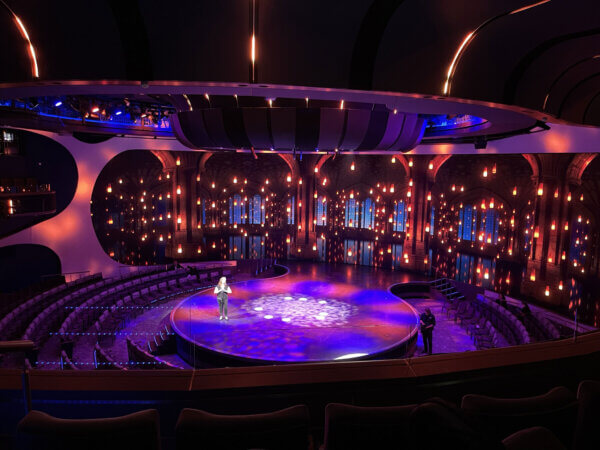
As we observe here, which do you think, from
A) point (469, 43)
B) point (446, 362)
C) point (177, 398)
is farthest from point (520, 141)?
point (177, 398)

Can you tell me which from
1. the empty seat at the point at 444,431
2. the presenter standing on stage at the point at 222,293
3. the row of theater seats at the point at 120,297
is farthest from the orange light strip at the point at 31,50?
the presenter standing on stage at the point at 222,293

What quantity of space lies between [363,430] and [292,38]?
8.87 ft

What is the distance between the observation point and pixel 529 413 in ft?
5.98

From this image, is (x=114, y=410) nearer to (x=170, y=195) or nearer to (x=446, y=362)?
(x=446, y=362)

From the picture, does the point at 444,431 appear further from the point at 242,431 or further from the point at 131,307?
the point at 131,307

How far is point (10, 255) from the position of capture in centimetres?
1402

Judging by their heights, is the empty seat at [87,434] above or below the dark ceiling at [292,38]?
below

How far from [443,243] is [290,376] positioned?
55.4ft

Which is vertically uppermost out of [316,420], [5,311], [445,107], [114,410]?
[445,107]

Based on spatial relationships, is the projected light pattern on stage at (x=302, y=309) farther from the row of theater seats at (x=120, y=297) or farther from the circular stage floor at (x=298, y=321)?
the row of theater seats at (x=120, y=297)

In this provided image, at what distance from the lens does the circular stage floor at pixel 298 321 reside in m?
8.39

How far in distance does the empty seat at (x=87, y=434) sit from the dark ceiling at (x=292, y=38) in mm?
2633

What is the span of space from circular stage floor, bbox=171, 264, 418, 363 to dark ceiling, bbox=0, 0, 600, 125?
166 inches

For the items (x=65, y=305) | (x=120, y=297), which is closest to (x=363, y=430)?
(x=65, y=305)
